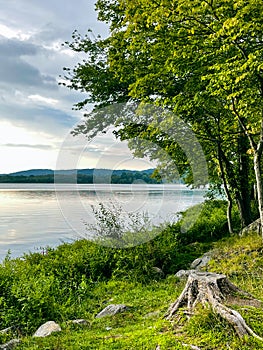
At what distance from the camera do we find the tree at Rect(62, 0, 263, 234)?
7.70m

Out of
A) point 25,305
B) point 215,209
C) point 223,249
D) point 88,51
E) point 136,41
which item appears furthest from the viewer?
point 215,209

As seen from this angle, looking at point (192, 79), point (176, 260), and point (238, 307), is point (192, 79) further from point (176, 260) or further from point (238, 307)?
point (238, 307)

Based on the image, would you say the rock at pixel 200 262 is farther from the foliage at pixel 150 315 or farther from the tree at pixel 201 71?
the tree at pixel 201 71

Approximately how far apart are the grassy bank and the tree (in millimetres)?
2001

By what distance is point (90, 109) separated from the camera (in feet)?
50.8

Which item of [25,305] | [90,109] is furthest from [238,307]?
[90,109]

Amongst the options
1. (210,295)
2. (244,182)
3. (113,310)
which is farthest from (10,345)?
(244,182)

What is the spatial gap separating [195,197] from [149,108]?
753 cm

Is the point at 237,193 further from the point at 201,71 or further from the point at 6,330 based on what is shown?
the point at 6,330

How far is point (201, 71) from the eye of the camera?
9.34 meters

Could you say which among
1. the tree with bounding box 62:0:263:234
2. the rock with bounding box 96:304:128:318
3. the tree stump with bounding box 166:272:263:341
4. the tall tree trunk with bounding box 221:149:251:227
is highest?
the tree with bounding box 62:0:263:234

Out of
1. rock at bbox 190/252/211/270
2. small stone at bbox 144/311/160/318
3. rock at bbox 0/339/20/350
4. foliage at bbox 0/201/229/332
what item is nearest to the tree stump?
small stone at bbox 144/311/160/318

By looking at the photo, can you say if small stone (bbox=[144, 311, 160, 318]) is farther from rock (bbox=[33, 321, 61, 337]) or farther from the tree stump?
rock (bbox=[33, 321, 61, 337])

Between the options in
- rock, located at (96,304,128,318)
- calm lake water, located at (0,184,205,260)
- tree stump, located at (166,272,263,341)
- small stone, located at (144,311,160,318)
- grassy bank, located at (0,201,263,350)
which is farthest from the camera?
calm lake water, located at (0,184,205,260)
